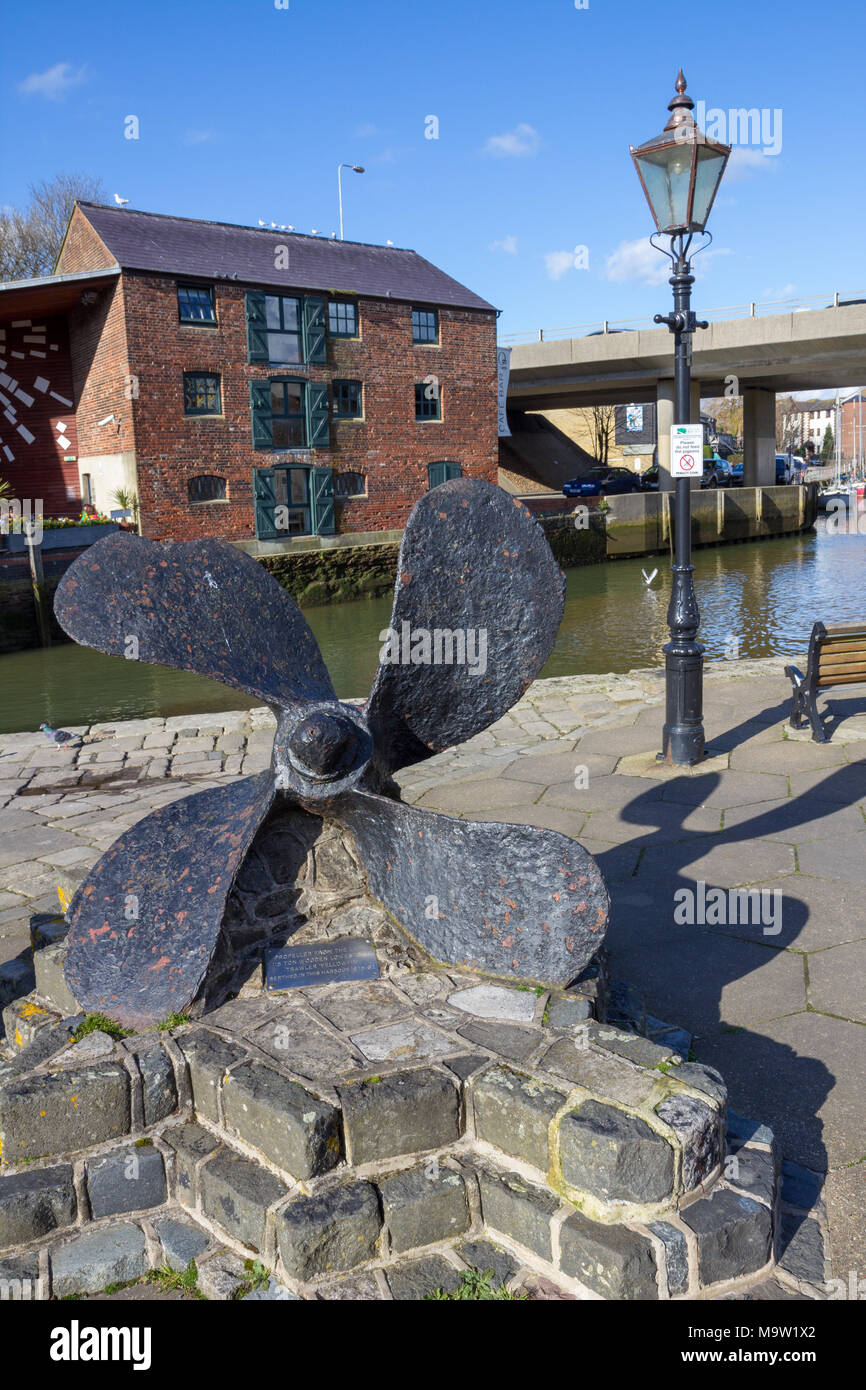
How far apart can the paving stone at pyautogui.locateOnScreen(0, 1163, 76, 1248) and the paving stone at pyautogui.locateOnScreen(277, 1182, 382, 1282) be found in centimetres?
71

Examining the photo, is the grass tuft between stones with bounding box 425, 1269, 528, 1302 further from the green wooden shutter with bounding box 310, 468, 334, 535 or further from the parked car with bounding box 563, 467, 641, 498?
the parked car with bounding box 563, 467, 641, 498

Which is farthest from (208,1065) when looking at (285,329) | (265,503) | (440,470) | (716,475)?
Answer: (716,475)

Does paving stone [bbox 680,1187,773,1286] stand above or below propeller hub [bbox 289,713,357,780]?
below

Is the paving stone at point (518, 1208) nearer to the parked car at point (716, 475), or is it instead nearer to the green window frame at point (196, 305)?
the green window frame at point (196, 305)

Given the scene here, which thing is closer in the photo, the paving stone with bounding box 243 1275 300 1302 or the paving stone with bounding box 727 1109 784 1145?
the paving stone with bounding box 243 1275 300 1302

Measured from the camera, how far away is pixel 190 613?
3695 mm

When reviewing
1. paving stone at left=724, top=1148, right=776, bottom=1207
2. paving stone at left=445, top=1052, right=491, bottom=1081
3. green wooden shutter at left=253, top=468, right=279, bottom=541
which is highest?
green wooden shutter at left=253, top=468, right=279, bottom=541

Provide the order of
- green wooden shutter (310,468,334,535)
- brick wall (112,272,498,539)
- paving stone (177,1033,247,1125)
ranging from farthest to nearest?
green wooden shutter (310,468,334,535), brick wall (112,272,498,539), paving stone (177,1033,247,1125)

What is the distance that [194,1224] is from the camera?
3.02 m

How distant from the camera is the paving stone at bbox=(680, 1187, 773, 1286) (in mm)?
2598

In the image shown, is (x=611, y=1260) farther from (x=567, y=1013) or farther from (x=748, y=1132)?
(x=567, y=1013)

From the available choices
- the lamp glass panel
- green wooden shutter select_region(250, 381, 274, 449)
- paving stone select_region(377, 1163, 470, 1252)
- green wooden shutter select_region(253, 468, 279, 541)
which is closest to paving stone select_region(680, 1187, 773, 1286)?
paving stone select_region(377, 1163, 470, 1252)

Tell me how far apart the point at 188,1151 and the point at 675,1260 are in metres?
1.40

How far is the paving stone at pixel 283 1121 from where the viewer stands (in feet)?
9.22
